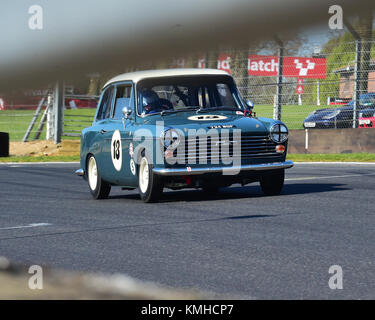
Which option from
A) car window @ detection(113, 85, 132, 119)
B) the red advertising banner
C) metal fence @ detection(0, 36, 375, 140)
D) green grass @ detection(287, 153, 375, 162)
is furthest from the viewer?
the red advertising banner

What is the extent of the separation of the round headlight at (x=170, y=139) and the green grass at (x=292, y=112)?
50.6ft

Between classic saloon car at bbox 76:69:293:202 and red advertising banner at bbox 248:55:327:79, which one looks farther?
red advertising banner at bbox 248:55:327:79

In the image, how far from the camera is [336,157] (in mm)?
20891

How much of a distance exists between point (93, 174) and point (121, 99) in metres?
1.30

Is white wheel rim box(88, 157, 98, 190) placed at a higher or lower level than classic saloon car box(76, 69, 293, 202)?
lower

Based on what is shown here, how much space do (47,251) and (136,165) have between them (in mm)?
4251

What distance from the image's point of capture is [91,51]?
1.16 m

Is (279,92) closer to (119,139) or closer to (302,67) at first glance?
(302,67)

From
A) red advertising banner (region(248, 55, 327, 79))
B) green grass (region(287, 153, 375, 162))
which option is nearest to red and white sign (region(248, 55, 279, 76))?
red advertising banner (region(248, 55, 327, 79))

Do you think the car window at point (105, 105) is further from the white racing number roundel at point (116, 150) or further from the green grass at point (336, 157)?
the green grass at point (336, 157)

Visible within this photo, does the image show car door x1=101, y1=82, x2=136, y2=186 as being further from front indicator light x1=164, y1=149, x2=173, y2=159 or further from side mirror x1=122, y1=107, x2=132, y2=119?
front indicator light x1=164, y1=149, x2=173, y2=159

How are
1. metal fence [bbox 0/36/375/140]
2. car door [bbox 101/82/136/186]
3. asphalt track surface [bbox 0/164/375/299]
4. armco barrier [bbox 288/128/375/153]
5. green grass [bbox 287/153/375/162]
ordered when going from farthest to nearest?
1. metal fence [bbox 0/36/375/140]
2. armco barrier [bbox 288/128/375/153]
3. green grass [bbox 287/153/375/162]
4. car door [bbox 101/82/136/186]
5. asphalt track surface [bbox 0/164/375/299]

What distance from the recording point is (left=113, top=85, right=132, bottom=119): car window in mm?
11584

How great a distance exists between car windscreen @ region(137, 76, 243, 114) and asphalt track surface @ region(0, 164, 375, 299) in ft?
4.49
